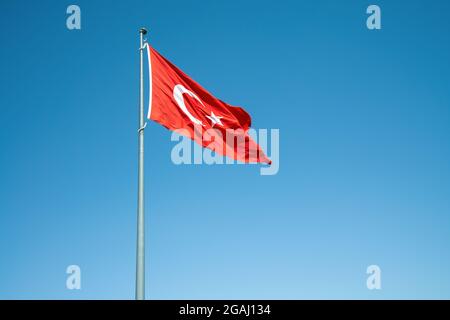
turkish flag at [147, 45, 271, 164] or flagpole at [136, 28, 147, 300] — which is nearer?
flagpole at [136, 28, 147, 300]

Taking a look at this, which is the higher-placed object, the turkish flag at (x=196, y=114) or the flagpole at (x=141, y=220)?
the turkish flag at (x=196, y=114)

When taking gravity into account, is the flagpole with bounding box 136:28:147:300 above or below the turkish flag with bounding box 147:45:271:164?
below

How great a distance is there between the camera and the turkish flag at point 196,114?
14.2 meters

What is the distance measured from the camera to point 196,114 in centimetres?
1552

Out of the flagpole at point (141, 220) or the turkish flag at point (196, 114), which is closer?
the flagpole at point (141, 220)

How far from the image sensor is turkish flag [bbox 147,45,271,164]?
14.2 meters

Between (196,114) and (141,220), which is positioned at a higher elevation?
(196,114)

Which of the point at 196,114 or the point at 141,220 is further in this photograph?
the point at 196,114
